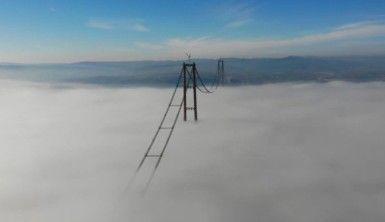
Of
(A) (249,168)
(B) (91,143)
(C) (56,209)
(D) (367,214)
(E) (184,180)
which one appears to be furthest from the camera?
(B) (91,143)

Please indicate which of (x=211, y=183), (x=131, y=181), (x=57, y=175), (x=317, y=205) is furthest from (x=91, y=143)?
(x=317, y=205)

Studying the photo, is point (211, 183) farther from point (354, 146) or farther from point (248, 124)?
point (248, 124)

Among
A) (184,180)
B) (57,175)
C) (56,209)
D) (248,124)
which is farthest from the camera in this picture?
(248,124)

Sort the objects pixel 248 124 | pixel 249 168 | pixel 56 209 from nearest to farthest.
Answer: pixel 56 209
pixel 249 168
pixel 248 124

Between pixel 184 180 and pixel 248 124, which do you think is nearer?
pixel 184 180

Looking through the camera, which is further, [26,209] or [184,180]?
[184,180]

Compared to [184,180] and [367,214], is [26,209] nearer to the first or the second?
[184,180]

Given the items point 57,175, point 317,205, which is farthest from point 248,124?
point 317,205

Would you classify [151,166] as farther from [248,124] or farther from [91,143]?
[248,124]

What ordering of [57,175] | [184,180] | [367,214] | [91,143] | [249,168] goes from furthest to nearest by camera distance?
[91,143] → [57,175] → [249,168] → [184,180] → [367,214]
